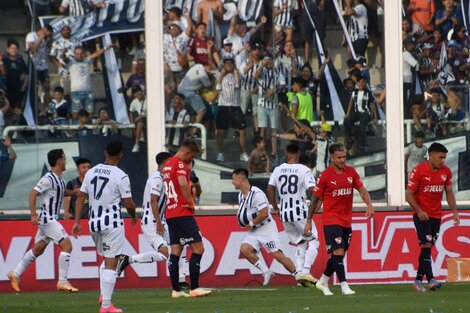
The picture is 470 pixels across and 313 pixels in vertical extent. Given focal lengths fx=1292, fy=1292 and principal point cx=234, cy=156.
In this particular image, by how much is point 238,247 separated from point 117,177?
6.79m

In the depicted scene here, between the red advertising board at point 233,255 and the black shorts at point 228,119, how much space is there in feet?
8.11

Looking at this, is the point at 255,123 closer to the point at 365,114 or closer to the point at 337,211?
the point at 365,114

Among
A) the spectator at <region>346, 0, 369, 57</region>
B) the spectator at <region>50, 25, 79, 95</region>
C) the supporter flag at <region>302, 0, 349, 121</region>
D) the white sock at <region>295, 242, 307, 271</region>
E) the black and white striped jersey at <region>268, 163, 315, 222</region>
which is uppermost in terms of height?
the spectator at <region>346, 0, 369, 57</region>

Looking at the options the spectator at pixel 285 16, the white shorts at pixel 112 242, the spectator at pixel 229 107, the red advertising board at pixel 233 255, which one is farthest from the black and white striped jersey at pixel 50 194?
the spectator at pixel 285 16

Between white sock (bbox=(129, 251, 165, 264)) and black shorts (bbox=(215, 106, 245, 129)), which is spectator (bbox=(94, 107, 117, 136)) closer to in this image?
black shorts (bbox=(215, 106, 245, 129))

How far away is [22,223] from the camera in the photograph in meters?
22.3

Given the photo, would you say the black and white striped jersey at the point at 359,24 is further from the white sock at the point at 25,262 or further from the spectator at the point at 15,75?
the white sock at the point at 25,262

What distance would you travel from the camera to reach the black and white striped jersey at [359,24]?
24.9 metres

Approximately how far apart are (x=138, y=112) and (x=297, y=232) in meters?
4.83

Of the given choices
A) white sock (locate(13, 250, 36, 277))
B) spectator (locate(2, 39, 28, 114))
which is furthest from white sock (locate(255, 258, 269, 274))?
spectator (locate(2, 39, 28, 114))

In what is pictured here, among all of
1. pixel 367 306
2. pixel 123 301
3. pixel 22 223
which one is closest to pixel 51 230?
pixel 22 223

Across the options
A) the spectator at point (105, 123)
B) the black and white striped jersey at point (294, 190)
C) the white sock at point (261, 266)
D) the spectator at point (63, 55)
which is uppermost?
the spectator at point (63, 55)

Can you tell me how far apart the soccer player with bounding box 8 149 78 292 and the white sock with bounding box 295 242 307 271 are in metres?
3.67

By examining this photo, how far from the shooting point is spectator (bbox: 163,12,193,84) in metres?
24.7
